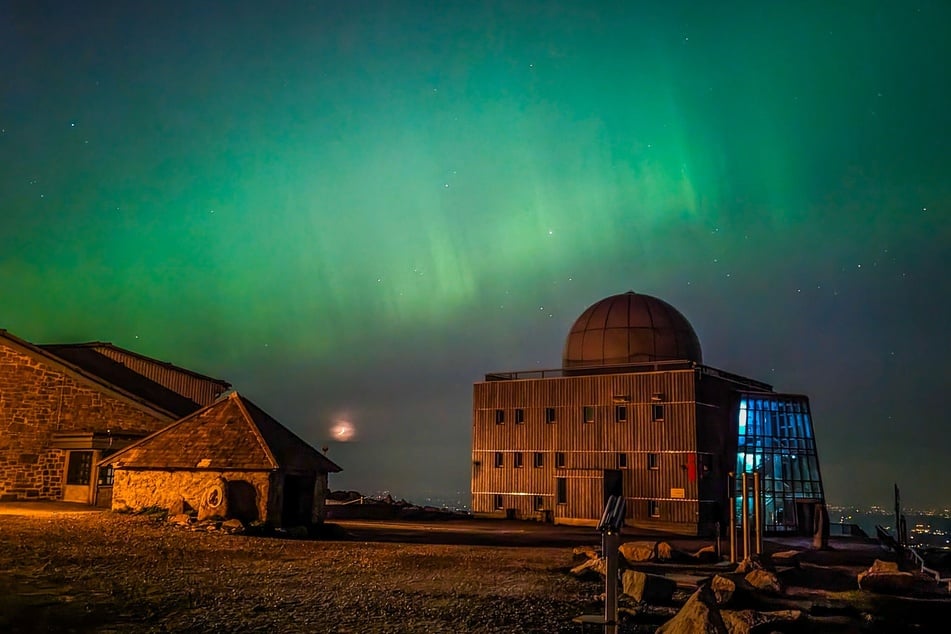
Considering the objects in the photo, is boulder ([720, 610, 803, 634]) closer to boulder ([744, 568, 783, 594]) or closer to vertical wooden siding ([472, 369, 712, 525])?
boulder ([744, 568, 783, 594])

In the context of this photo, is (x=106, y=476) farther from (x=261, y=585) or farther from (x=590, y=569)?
(x=590, y=569)

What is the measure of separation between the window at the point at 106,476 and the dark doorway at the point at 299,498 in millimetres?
10413

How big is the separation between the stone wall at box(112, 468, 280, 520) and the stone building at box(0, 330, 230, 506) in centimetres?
612

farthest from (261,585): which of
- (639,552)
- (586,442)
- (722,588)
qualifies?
(586,442)

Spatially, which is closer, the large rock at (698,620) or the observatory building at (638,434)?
the large rock at (698,620)

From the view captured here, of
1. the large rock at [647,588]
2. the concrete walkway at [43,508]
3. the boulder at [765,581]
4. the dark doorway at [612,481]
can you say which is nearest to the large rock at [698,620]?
the large rock at [647,588]

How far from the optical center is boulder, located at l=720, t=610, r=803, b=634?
13234 mm

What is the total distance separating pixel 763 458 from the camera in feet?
133

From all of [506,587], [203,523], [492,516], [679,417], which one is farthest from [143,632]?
[492,516]

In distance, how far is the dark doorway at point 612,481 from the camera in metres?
39.9

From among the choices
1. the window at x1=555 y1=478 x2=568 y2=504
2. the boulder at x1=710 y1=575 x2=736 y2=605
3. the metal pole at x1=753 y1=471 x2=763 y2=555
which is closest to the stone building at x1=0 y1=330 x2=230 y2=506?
the window at x1=555 y1=478 x2=568 y2=504

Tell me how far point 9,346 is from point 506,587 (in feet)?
92.3

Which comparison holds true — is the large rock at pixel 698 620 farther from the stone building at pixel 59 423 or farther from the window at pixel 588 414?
the window at pixel 588 414

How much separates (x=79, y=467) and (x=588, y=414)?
963 inches
